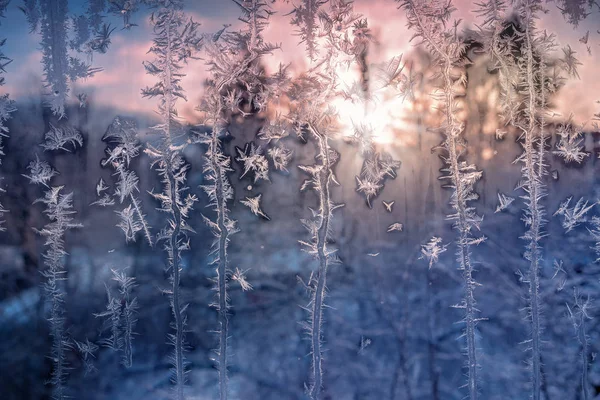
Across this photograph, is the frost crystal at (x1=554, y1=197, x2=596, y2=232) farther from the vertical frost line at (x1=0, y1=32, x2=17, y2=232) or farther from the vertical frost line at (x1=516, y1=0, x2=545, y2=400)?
the vertical frost line at (x1=0, y1=32, x2=17, y2=232)

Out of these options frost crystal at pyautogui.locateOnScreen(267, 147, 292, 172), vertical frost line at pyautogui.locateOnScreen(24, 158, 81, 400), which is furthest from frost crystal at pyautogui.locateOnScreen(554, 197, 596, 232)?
vertical frost line at pyautogui.locateOnScreen(24, 158, 81, 400)

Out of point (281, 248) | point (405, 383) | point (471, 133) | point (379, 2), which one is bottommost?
point (405, 383)

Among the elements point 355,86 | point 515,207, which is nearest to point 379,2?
point 355,86

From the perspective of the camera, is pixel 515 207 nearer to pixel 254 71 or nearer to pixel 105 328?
pixel 254 71

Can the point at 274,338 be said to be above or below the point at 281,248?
below

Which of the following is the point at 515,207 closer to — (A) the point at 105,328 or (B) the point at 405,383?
(B) the point at 405,383
